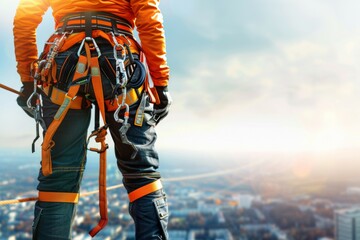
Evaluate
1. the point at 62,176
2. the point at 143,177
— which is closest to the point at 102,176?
the point at 62,176

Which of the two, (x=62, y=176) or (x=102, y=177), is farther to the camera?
(x=102, y=177)

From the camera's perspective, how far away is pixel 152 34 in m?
2.27

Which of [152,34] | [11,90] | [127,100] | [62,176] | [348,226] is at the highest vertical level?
[152,34]

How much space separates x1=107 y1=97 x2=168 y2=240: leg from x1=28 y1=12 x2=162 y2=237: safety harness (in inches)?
1.4

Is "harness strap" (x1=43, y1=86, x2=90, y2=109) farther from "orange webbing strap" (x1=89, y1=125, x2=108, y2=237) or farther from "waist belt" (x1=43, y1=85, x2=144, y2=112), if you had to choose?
"orange webbing strap" (x1=89, y1=125, x2=108, y2=237)

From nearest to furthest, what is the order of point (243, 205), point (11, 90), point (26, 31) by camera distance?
point (26, 31)
point (11, 90)
point (243, 205)

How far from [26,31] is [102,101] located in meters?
0.81

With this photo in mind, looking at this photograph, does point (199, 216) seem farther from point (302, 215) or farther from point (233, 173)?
point (233, 173)

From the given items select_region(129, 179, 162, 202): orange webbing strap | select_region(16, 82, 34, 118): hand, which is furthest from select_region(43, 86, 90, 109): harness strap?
select_region(129, 179, 162, 202): orange webbing strap

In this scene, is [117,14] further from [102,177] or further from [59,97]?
[102,177]

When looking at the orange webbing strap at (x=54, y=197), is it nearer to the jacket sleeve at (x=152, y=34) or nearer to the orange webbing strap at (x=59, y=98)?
the orange webbing strap at (x=59, y=98)

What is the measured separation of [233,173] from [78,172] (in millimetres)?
65554

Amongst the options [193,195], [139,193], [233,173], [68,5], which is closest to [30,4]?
[68,5]

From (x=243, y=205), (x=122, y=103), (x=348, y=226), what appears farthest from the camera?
(x=243, y=205)
